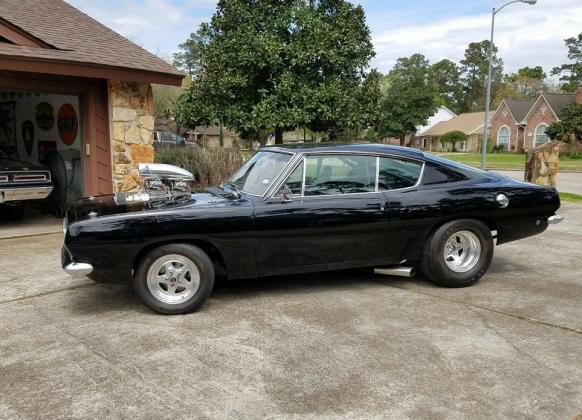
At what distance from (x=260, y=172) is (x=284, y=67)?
1045 cm

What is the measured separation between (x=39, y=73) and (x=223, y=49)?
302 inches

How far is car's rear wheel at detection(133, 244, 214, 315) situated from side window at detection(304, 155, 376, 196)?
3.98 ft

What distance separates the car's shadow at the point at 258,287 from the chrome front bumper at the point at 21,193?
403 centimetres

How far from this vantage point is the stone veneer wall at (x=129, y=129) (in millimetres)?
8750

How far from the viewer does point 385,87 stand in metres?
A: 62.2

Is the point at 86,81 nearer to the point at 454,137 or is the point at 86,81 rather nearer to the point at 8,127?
the point at 8,127

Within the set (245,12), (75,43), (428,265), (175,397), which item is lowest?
(175,397)

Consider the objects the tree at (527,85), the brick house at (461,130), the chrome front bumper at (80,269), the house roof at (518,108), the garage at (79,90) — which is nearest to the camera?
the chrome front bumper at (80,269)

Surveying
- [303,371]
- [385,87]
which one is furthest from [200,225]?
[385,87]

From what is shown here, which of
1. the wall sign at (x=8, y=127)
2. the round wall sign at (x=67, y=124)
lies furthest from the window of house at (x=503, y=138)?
the round wall sign at (x=67, y=124)

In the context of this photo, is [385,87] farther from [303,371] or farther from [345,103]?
[303,371]

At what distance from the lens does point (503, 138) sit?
5859 cm

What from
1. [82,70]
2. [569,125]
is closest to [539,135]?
[569,125]

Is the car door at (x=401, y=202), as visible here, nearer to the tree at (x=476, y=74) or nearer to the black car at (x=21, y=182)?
the black car at (x=21, y=182)
